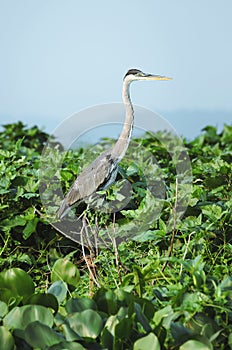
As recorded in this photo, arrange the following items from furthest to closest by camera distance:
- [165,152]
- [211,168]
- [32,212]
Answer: [165,152] < [211,168] < [32,212]

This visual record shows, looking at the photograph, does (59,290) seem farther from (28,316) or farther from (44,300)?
(28,316)

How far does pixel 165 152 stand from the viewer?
260 inches

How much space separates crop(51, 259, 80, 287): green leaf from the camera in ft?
11.5

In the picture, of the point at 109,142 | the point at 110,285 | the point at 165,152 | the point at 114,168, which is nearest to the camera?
the point at 110,285

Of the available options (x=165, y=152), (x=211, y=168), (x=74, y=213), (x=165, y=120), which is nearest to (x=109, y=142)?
(x=165, y=152)

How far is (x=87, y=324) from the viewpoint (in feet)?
9.53

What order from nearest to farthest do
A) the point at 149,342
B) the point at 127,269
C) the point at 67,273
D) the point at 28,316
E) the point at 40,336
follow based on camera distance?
the point at 149,342 → the point at 40,336 → the point at 28,316 → the point at 67,273 → the point at 127,269

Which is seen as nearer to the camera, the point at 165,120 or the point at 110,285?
the point at 110,285

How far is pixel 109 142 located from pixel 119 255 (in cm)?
336

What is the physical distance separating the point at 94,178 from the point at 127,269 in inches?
29.2

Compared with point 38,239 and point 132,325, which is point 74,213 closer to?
point 38,239

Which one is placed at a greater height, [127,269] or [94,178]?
[94,178]

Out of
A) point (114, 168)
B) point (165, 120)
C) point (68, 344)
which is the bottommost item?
point (68, 344)

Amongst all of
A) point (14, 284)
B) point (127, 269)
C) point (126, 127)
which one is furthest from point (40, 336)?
point (126, 127)
